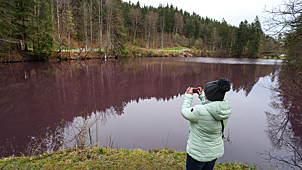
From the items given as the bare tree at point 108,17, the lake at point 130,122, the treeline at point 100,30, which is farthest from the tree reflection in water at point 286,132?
the bare tree at point 108,17

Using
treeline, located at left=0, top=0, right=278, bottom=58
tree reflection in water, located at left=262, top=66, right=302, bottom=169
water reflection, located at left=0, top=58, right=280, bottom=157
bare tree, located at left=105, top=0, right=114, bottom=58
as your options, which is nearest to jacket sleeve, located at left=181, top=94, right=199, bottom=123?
tree reflection in water, located at left=262, top=66, right=302, bottom=169

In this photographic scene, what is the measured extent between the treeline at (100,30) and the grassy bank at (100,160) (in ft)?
12.7

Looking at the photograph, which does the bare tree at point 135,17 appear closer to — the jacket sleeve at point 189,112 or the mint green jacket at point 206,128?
the jacket sleeve at point 189,112

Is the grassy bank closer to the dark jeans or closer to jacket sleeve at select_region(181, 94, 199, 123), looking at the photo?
the dark jeans

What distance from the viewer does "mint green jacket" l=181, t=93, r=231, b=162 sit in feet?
5.96

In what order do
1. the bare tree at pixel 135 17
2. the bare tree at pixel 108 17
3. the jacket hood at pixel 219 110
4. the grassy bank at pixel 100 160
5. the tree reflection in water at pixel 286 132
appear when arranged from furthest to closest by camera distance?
the bare tree at pixel 135 17 → the bare tree at pixel 108 17 → the tree reflection in water at pixel 286 132 → the grassy bank at pixel 100 160 → the jacket hood at pixel 219 110

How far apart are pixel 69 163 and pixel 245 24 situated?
64.9 m

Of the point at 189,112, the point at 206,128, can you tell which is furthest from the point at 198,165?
the point at 189,112

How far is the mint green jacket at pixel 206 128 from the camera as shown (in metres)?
1.82

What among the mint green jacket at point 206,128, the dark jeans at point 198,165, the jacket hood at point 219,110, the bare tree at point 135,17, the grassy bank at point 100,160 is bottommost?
the grassy bank at point 100,160

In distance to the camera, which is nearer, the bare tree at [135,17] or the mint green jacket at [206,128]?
the mint green jacket at [206,128]

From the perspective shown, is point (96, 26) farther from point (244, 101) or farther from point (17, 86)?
point (244, 101)

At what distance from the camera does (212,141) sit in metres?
1.97

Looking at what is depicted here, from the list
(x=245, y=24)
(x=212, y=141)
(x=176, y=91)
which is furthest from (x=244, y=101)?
(x=245, y=24)
